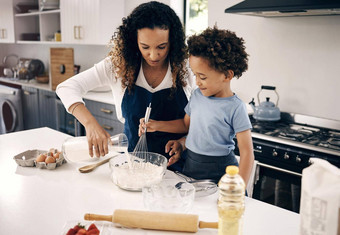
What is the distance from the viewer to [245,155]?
1.27m

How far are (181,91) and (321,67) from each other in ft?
4.70

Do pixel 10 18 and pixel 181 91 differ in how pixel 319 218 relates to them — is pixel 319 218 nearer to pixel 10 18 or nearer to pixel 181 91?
pixel 181 91

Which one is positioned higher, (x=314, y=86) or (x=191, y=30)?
(x=191, y=30)

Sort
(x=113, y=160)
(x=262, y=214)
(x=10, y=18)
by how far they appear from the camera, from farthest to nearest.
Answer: (x=10, y=18)
(x=113, y=160)
(x=262, y=214)

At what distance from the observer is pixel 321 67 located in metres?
2.60

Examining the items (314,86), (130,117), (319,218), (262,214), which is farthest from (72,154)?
(314,86)

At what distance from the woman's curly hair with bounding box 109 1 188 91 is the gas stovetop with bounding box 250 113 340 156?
36.6 inches

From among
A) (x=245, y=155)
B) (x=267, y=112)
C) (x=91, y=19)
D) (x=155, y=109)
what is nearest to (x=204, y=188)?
(x=245, y=155)

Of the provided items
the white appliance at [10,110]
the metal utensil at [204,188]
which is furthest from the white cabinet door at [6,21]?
the metal utensil at [204,188]

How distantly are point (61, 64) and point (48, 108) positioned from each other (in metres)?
0.63

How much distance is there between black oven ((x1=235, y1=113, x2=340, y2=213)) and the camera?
2134mm

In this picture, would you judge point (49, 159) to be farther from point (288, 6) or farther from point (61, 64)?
point (61, 64)

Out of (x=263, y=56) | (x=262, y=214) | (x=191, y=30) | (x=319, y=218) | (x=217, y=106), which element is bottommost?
(x=262, y=214)

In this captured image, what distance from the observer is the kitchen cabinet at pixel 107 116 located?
3.33 metres
